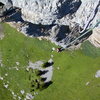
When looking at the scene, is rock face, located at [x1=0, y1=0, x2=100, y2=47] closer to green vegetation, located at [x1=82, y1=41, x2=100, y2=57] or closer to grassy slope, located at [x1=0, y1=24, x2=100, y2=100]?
green vegetation, located at [x1=82, y1=41, x2=100, y2=57]

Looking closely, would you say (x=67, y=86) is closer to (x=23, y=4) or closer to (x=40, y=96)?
(x=40, y=96)

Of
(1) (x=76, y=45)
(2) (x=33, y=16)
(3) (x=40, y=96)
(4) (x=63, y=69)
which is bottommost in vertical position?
(3) (x=40, y=96)

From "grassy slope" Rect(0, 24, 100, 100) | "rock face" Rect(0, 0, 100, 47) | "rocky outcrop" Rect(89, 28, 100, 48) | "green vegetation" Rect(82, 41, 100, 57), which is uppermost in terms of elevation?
"rock face" Rect(0, 0, 100, 47)

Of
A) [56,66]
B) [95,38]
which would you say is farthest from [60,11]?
[56,66]

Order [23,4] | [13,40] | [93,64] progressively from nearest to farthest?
[23,4] < [93,64] < [13,40]

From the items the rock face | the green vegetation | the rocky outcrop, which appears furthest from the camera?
the green vegetation

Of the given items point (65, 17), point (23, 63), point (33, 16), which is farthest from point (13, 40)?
point (65, 17)

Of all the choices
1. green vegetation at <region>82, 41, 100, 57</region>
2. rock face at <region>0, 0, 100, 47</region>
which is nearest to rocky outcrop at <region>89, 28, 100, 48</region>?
green vegetation at <region>82, 41, 100, 57</region>
